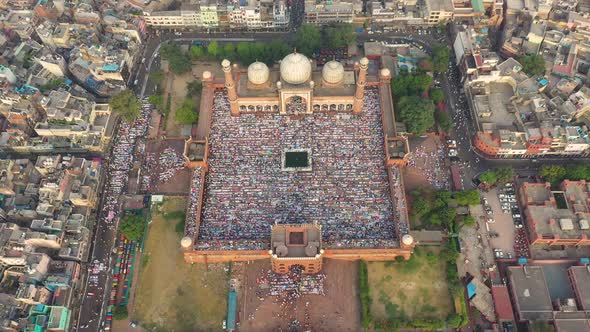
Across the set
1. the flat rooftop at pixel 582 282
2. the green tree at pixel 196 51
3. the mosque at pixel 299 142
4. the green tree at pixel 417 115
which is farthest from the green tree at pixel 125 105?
the flat rooftop at pixel 582 282

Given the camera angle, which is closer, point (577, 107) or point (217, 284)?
point (217, 284)

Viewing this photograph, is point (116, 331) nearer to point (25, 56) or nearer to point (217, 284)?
point (217, 284)

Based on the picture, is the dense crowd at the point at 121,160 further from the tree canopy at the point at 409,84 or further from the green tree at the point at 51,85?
the tree canopy at the point at 409,84

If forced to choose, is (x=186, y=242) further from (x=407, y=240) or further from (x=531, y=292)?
(x=531, y=292)

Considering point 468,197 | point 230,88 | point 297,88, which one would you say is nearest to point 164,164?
point 230,88

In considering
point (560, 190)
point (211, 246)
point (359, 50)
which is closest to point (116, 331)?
point (211, 246)
